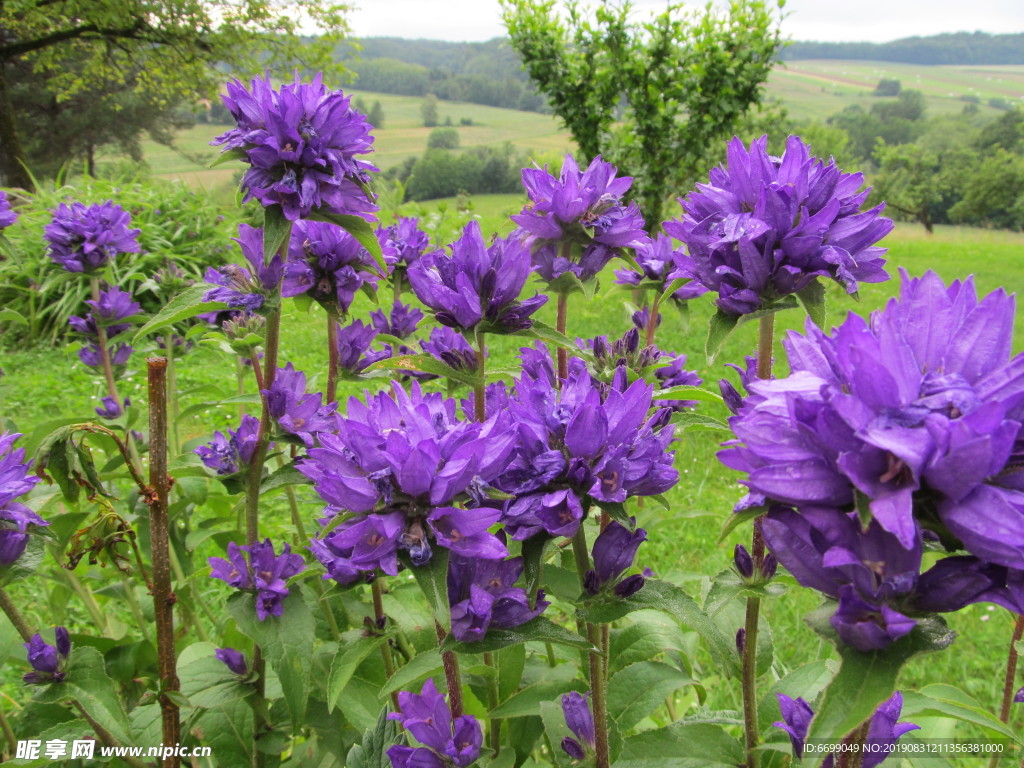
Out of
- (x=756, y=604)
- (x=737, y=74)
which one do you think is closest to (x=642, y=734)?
(x=756, y=604)

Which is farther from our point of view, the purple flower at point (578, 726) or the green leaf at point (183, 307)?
the green leaf at point (183, 307)

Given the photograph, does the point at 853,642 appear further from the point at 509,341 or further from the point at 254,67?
the point at 254,67

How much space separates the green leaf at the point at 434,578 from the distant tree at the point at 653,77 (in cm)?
843

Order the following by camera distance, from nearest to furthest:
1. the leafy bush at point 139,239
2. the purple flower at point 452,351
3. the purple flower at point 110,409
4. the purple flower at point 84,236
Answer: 1. the purple flower at point 452,351
2. the purple flower at point 84,236
3. the purple flower at point 110,409
4. the leafy bush at point 139,239

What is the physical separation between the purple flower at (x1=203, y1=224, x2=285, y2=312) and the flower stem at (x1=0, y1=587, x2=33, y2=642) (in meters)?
0.79

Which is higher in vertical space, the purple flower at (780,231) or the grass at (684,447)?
the purple flower at (780,231)

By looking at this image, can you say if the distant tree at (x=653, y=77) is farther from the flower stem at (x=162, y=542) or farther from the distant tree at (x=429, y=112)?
the distant tree at (x=429, y=112)

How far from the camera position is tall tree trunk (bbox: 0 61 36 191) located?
1224 centimetres

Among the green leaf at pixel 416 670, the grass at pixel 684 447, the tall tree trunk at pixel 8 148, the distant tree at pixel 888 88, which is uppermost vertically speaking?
the distant tree at pixel 888 88

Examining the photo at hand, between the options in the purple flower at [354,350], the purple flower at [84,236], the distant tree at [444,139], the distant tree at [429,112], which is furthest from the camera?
the distant tree at [429,112]

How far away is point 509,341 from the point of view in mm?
7012

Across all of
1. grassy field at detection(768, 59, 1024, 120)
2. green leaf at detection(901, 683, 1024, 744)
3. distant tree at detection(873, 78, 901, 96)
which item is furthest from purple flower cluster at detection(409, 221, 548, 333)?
distant tree at detection(873, 78, 901, 96)

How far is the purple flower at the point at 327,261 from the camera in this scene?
1.71 meters

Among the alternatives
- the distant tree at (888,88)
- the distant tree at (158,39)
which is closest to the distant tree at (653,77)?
the distant tree at (158,39)
